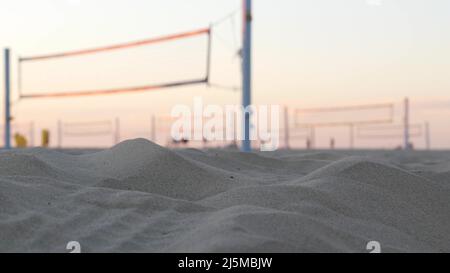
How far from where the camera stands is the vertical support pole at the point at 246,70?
4582mm

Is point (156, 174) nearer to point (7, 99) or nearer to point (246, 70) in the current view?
point (246, 70)

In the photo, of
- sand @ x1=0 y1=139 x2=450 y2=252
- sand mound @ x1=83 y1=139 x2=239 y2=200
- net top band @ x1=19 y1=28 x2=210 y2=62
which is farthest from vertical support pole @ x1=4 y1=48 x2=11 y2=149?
sand mound @ x1=83 y1=139 x2=239 y2=200

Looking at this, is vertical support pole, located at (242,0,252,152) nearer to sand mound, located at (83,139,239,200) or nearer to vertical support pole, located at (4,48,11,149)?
sand mound, located at (83,139,239,200)

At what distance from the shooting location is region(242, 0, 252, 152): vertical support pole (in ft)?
15.0

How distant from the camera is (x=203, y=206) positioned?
63.7 inches

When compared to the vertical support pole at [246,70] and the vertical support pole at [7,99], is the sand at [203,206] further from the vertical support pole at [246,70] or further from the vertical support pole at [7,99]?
the vertical support pole at [7,99]

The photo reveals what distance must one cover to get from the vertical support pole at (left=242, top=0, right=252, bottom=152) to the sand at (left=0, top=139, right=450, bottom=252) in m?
2.14

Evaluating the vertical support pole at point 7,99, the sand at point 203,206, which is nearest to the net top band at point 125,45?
the vertical support pole at point 7,99

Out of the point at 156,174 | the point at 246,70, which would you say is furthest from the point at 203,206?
the point at 246,70
